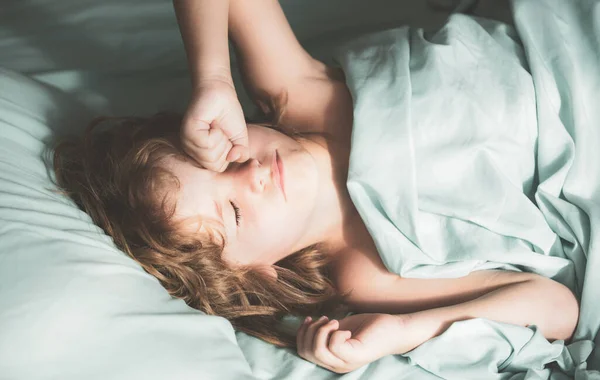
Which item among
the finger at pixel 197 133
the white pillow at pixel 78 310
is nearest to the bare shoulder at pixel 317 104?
the finger at pixel 197 133

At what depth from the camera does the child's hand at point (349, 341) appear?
2.85 ft

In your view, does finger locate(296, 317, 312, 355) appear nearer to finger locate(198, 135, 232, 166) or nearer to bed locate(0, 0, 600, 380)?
bed locate(0, 0, 600, 380)

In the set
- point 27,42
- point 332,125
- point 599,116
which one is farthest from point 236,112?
point 27,42

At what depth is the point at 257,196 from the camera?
0.95 m

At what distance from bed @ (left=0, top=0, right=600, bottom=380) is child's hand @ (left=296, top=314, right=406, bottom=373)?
Result: 3 cm

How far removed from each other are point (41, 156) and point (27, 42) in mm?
527

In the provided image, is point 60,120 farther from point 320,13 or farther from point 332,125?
point 320,13

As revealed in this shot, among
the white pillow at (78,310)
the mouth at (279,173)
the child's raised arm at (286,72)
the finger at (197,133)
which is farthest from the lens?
the child's raised arm at (286,72)

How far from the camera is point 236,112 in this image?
2.96ft

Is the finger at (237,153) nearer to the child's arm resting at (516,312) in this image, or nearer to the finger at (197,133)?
the finger at (197,133)

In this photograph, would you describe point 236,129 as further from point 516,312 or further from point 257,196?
point 516,312

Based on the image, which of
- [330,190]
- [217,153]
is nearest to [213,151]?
[217,153]

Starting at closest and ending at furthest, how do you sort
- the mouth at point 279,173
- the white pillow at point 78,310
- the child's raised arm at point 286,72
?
1. the white pillow at point 78,310
2. the mouth at point 279,173
3. the child's raised arm at point 286,72

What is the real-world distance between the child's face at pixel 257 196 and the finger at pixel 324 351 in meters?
0.18
